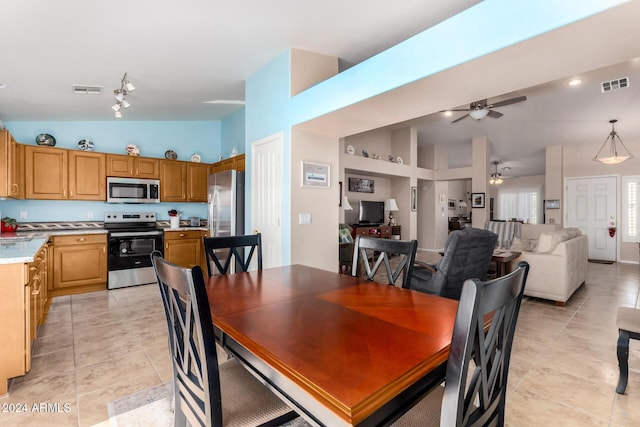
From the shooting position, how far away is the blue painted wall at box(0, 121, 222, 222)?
14.1ft

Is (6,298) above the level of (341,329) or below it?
below

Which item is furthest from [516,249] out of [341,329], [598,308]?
[341,329]

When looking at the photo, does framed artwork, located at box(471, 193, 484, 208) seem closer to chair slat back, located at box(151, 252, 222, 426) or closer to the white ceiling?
the white ceiling

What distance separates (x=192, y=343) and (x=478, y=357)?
0.90 m

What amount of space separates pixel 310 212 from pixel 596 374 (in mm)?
2736

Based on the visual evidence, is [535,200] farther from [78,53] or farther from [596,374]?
[78,53]

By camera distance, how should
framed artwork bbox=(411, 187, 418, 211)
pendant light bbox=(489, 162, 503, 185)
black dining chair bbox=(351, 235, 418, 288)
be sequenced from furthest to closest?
pendant light bbox=(489, 162, 503, 185)
framed artwork bbox=(411, 187, 418, 211)
black dining chair bbox=(351, 235, 418, 288)

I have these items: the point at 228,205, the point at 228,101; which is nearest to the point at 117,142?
the point at 228,101

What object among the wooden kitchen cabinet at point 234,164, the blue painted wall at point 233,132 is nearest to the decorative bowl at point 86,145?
the wooden kitchen cabinet at point 234,164

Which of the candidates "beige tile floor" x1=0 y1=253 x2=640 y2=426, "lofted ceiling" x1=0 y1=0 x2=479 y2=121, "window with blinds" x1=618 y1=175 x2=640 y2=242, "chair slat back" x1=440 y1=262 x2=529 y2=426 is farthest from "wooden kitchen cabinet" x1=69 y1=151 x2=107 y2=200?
A: "window with blinds" x1=618 y1=175 x2=640 y2=242

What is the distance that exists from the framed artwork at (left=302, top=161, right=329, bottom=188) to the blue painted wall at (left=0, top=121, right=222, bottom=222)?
10.1 feet

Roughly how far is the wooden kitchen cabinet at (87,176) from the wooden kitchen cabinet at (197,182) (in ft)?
4.03

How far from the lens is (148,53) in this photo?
2873 millimetres

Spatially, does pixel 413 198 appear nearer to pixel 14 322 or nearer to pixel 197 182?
pixel 197 182
